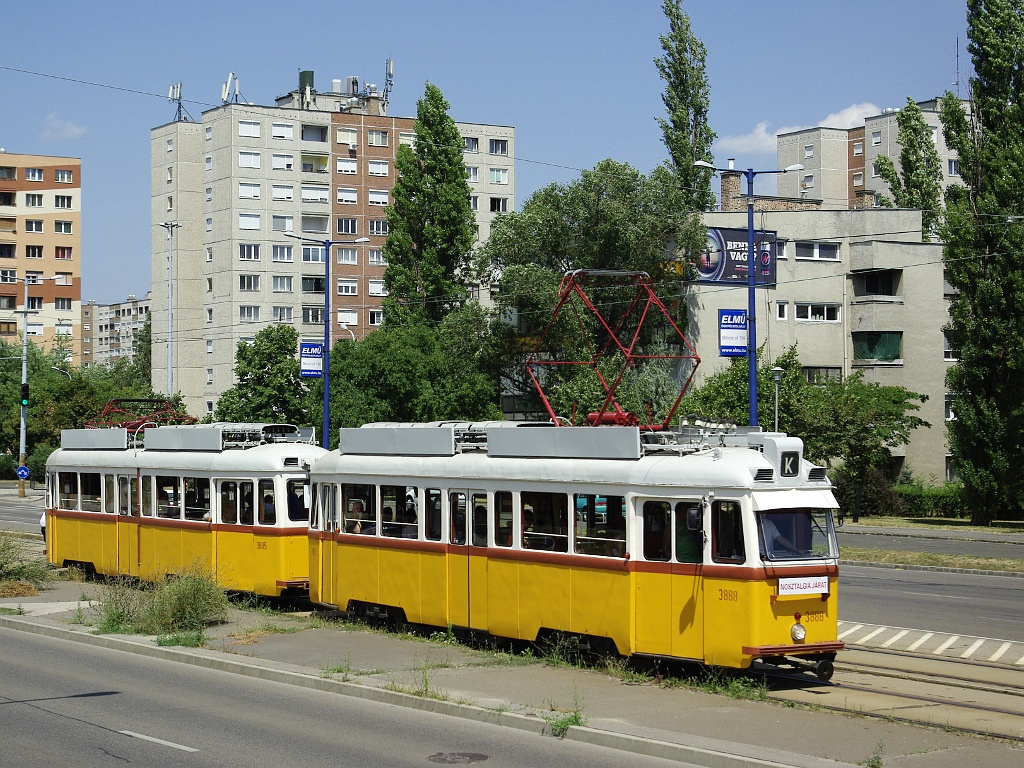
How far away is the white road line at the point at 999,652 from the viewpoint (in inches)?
603

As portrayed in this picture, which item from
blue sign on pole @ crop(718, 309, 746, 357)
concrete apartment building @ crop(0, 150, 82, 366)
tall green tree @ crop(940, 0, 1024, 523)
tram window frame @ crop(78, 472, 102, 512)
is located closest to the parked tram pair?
tram window frame @ crop(78, 472, 102, 512)

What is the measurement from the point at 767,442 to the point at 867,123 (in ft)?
335

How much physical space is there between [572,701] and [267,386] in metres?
52.0

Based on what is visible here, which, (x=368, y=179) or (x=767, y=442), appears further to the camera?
(x=368, y=179)

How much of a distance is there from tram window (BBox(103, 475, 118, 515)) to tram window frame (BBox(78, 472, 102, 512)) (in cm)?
24

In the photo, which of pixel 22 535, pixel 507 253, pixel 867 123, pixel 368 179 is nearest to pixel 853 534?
pixel 507 253

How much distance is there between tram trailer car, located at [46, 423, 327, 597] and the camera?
20.8 meters

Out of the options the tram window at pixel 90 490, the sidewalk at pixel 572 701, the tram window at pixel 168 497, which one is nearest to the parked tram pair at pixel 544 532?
the tram window at pixel 168 497

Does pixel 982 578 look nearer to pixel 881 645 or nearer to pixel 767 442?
pixel 881 645

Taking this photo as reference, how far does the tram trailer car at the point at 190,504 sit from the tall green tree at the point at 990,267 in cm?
3072

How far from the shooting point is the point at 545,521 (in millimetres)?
15211

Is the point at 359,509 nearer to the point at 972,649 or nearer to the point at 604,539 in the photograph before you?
the point at 604,539

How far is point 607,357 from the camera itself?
53.7 m

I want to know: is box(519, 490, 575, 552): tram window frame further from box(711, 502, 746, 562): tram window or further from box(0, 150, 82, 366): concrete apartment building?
box(0, 150, 82, 366): concrete apartment building
